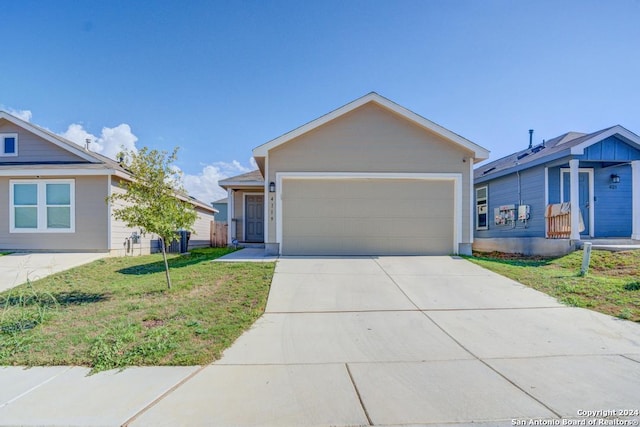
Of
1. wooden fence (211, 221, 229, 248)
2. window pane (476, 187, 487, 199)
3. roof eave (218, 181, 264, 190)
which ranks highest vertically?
roof eave (218, 181, 264, 190)

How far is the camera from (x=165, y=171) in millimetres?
6984

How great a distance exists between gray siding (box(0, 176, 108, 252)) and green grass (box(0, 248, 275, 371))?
8.86 feet

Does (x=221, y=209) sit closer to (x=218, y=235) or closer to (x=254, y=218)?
(x=218, y=235)

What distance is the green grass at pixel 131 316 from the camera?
4.16 meters

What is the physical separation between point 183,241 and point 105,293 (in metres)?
7.07

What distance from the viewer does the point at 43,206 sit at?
36.7 feet

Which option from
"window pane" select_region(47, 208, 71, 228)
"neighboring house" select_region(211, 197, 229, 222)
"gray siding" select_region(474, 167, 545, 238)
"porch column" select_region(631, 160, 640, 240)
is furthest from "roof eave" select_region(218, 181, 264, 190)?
"neighboring house" select_region(211, 197, 229, 222)

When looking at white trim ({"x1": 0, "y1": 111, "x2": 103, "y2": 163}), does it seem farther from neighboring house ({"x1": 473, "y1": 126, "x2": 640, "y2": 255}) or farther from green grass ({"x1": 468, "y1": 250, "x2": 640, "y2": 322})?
neighboring house ({"x1": 473, "y1": 126, "x2": 640, "y2": 255})

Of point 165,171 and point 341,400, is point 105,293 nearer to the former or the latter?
point 165,171

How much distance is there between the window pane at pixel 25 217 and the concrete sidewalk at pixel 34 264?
0.98 meters

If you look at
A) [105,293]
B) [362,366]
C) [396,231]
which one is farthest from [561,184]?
[105,293]

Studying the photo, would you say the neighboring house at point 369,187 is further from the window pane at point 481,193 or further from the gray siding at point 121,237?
the window pane at point 481,193

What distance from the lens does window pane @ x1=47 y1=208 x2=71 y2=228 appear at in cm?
1117

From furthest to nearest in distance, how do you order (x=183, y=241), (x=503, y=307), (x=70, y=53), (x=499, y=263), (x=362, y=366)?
1. (x=183, y=241)
2. (x=70, y=53)
3. (x=499, y=263)
4. (x=503, y=307)
5. (x=362, y=366)
